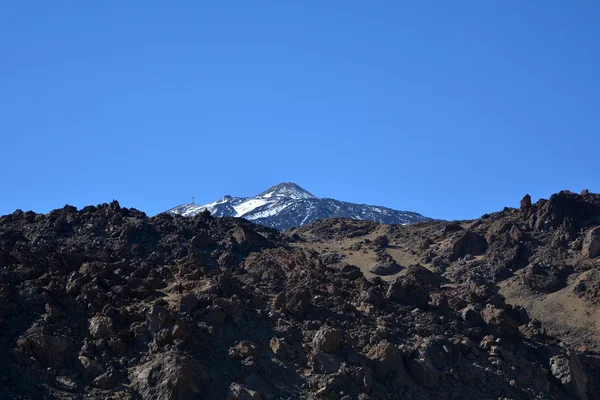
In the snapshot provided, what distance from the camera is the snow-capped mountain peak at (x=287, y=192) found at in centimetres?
15002

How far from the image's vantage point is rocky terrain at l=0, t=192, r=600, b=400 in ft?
103

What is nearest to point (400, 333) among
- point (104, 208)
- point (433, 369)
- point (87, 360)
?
point (433, 369)

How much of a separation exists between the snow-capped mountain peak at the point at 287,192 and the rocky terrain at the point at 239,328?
97154 mm

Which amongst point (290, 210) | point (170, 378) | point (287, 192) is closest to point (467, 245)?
point (170, 378)

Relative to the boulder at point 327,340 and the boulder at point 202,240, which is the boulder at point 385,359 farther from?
the boulder at point 202,240

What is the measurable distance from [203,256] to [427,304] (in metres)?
11.5

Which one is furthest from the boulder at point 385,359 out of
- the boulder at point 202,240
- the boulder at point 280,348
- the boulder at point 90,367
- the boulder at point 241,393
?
the boulder at point 202,240

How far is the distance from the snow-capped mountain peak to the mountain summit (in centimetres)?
278

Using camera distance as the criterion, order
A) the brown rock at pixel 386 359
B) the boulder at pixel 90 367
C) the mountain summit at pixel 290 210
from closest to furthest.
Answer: the boulder at pixel 90 367, the brown rock at pixel 386 359, the mountain summit at pixel 290 210

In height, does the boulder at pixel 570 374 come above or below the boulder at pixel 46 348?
below

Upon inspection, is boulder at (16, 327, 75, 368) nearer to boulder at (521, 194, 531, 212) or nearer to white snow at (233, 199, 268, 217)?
boulder at (521, 194, 531, 212)

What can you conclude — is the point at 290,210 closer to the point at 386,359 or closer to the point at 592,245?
the point at 592,245

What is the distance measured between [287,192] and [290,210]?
1994cm

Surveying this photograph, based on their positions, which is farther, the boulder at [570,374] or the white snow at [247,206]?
the white snow at [247,206]
